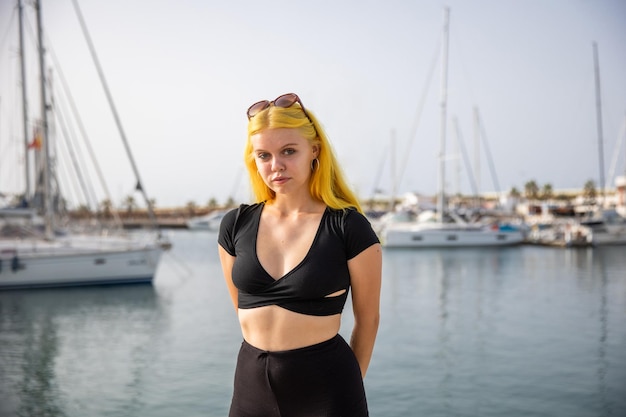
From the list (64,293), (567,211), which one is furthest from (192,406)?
(567,211)

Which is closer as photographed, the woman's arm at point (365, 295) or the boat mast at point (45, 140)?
the woman's arm at point (365, 295)

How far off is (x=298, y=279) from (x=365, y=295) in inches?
10.0

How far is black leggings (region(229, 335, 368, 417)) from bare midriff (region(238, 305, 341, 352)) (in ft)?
0.07

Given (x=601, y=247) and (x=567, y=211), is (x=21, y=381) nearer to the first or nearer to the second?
(x=601, y=247)

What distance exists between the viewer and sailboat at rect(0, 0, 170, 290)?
18547 mm

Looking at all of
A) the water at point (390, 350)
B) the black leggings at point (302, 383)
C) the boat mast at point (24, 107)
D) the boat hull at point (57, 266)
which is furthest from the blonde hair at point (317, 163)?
the boat mast at point (24, 107)

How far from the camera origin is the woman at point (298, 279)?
1.79m

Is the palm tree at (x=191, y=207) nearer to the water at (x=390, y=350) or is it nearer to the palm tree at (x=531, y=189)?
the palm tree at (x=531, y=189)

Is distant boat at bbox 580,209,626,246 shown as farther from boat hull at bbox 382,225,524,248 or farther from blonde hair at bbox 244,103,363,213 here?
blonde hair at bbox 244,103,363,213

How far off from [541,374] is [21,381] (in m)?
7.80

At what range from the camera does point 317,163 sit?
1963 millimetres

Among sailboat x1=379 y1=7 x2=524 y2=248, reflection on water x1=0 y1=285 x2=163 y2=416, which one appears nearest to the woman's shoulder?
reflection on water x1=0 y1=285 x2=163 y2=416

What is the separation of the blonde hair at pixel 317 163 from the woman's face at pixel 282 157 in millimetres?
23

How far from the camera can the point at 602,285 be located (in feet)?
66.2
